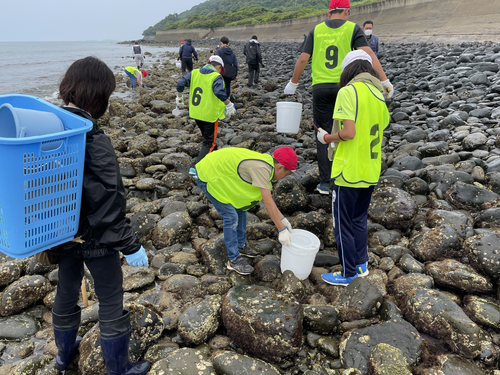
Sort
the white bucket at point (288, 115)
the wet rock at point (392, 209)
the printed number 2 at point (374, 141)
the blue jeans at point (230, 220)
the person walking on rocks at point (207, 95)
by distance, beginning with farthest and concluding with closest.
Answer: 1. the person walking on rocks at point (207, 95)
2. the white bucket at point (288, 115)
3. the wet rock at point (392, 209)
4. the blue jeans at point (230, 220)
5. the printed number 2 at point (374, 141)

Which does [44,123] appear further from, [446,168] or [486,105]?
[486,105]

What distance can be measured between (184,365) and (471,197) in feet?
12.4

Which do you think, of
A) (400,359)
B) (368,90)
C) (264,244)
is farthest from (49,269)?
(368,90)

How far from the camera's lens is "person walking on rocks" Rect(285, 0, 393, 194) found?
374 cm

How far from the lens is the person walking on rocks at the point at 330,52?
3736 mm

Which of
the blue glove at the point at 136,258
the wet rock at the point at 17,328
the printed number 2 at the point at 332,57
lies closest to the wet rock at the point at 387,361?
the blue glove at the point at 136,258

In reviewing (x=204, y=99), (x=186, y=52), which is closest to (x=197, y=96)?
(x=204, y=99)

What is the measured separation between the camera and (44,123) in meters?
1.58

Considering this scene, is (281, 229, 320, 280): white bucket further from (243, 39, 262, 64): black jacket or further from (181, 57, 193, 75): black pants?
(181, 57, 193, 75): black pants

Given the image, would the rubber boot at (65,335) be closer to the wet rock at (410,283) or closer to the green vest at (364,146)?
the green vest at (364,146)

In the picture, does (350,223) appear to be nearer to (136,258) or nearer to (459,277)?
(459,277)

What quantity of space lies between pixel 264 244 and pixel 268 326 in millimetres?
1405

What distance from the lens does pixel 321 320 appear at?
2531mm

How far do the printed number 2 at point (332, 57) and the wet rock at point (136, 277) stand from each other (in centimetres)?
322
